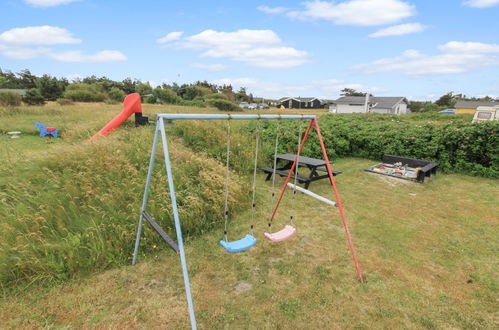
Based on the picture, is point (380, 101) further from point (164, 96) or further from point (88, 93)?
point (88, 93)

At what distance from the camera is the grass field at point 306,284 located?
97.4 inches

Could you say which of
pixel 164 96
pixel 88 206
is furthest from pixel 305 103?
pixel 88 206

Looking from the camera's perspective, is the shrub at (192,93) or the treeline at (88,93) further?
the shrub at (192,93)

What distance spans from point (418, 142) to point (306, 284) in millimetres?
7208

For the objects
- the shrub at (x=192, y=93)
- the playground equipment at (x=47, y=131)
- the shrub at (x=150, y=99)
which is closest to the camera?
the playground equipment at (x=47, y=131)

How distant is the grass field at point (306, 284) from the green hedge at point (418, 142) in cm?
348

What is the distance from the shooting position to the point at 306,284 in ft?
9.70

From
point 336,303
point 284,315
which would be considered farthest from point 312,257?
point 284,315

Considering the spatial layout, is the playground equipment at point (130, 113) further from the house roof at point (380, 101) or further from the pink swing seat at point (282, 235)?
the house roof at point (380, 101)

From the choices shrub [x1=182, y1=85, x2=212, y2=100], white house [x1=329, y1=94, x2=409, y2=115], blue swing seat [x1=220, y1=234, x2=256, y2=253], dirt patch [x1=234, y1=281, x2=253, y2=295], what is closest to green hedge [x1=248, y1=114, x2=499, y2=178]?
blue swing seat [x1=220, y1=234, x2=256, y2=253]

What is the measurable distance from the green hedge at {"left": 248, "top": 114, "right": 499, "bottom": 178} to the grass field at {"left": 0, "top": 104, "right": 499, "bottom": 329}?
3484 mm

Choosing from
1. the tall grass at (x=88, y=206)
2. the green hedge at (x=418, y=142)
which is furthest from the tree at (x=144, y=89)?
the tall grass at (x=88, y=206)

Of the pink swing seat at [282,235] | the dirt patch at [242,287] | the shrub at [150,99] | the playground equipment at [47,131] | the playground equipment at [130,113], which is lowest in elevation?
the dirt patch at [242,287]

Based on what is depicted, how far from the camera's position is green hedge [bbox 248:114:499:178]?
7066 millimetres
